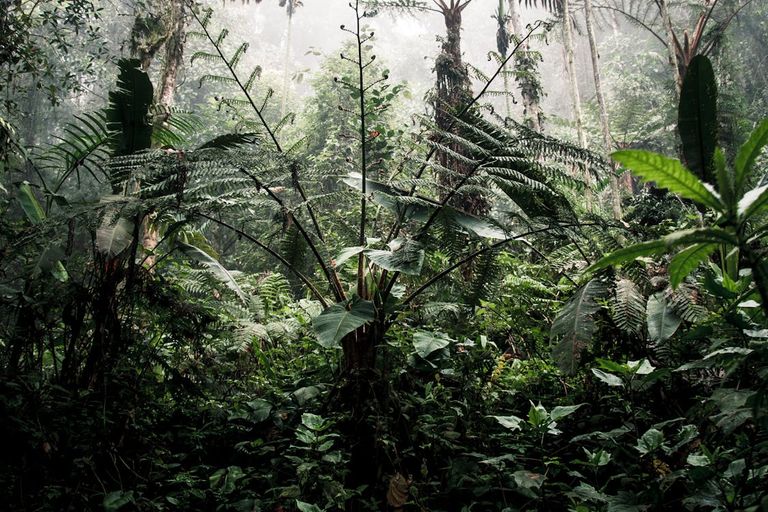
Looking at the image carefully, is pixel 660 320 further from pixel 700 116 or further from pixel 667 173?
pixel 700 116

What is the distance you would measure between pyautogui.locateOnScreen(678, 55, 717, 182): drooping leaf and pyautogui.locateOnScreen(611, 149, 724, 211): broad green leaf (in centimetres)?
220

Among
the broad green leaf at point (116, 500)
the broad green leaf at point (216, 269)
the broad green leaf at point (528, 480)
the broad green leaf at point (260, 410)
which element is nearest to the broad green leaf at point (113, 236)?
the broad green leaf at point (216, 269)

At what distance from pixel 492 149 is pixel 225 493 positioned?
202cm

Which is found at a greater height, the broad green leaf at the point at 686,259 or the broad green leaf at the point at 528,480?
the broad green leaf at the point at 686,259

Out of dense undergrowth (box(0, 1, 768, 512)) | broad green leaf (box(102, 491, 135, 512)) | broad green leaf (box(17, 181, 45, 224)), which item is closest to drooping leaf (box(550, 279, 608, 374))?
dense undergrowth (box(0, 1, 768, 512))

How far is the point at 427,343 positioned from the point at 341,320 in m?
0.62

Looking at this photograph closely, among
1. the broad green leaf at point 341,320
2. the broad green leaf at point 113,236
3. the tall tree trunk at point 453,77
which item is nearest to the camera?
the broad green leaf at point 341,320

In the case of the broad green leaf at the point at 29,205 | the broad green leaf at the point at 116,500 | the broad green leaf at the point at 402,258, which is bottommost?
the broad green leaf at the point at 116,500

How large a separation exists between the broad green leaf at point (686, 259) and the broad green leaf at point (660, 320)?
914 millimetres

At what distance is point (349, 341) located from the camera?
2617mm

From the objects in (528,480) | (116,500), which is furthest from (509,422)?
(116,500)

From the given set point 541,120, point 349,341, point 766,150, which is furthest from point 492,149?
point 766,150

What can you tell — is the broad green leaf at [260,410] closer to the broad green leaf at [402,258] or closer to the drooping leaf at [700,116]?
the broad green leaf at [402,258]

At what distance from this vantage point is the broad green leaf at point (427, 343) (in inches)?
108
